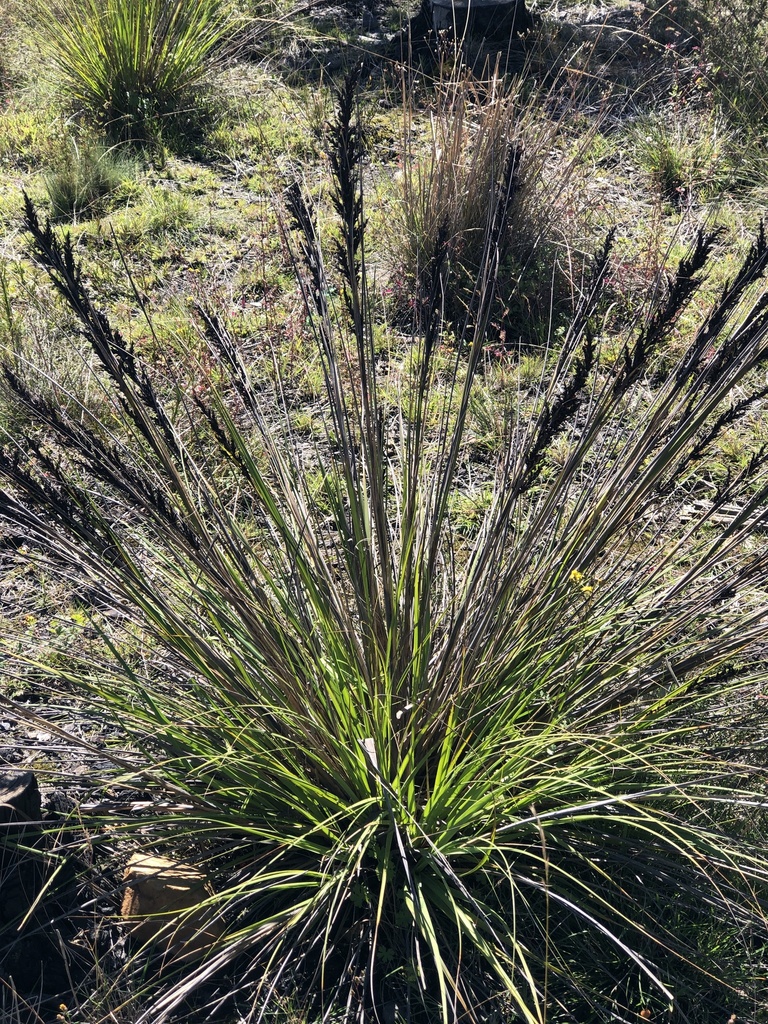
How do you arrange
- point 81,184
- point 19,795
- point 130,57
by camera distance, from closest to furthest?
point 19,795 < point 81,184 < point 130,57

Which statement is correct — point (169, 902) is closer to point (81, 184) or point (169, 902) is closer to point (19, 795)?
point (19, 795)

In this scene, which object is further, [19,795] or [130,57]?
[130,57]

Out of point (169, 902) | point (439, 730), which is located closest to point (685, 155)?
point (439, 730)

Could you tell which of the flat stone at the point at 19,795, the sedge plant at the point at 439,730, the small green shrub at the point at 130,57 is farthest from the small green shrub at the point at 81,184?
the flat stone at the point at 19,795

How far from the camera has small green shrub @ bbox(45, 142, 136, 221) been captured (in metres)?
4.76

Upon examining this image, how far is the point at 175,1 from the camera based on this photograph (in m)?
5.29

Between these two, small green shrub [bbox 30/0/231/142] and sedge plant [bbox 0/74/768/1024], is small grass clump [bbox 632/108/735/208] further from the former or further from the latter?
sedge plant [bbox 0/74/768/1024]

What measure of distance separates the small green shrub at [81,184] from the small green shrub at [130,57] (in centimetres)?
45

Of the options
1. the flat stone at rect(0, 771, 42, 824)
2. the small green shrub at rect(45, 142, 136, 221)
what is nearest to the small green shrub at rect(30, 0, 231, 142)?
the small green shrub at rect(45, 142, 136, 221)

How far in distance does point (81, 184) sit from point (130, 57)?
0.91 metres

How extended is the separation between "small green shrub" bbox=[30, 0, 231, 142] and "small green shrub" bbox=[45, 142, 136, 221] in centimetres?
45

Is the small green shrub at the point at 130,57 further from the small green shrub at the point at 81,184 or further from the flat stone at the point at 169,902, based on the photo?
the flat stone at the point at 169,902

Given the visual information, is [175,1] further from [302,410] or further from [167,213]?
[302,410]

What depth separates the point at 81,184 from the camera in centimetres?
482
